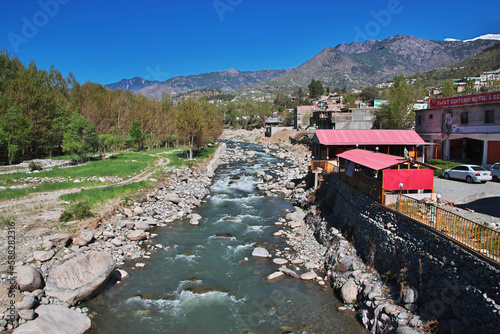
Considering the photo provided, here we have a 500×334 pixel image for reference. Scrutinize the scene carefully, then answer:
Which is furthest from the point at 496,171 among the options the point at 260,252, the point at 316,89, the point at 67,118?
the point at 316,89

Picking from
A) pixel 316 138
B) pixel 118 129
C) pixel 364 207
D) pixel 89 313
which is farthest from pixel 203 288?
pixel 118 129

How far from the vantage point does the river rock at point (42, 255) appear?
14.3 metres

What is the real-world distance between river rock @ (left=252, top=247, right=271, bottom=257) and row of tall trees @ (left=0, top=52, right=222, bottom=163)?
30844 millimetres

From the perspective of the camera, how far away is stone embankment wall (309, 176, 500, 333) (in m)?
8.38

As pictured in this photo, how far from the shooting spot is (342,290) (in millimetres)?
12867

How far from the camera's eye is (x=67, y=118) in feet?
149

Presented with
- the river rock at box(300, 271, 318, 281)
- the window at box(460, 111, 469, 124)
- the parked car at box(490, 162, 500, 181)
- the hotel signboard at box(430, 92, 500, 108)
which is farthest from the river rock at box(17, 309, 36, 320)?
the window at box(460, 111, 469, 124)

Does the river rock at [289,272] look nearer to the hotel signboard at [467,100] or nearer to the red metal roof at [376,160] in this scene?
the red metal roof at [376,160]

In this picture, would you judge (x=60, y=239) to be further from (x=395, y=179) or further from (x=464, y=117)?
(x=464, y=117)

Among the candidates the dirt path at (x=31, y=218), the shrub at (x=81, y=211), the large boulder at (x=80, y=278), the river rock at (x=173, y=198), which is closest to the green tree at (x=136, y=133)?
the river rock at (x=173, y=198)

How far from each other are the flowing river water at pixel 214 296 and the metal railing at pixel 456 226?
4.67 m

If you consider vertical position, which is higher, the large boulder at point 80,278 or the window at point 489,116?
the window at point 489,116

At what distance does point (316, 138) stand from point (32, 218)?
2177cm

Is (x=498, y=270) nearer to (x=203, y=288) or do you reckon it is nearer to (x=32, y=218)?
(x=203, y=288)
